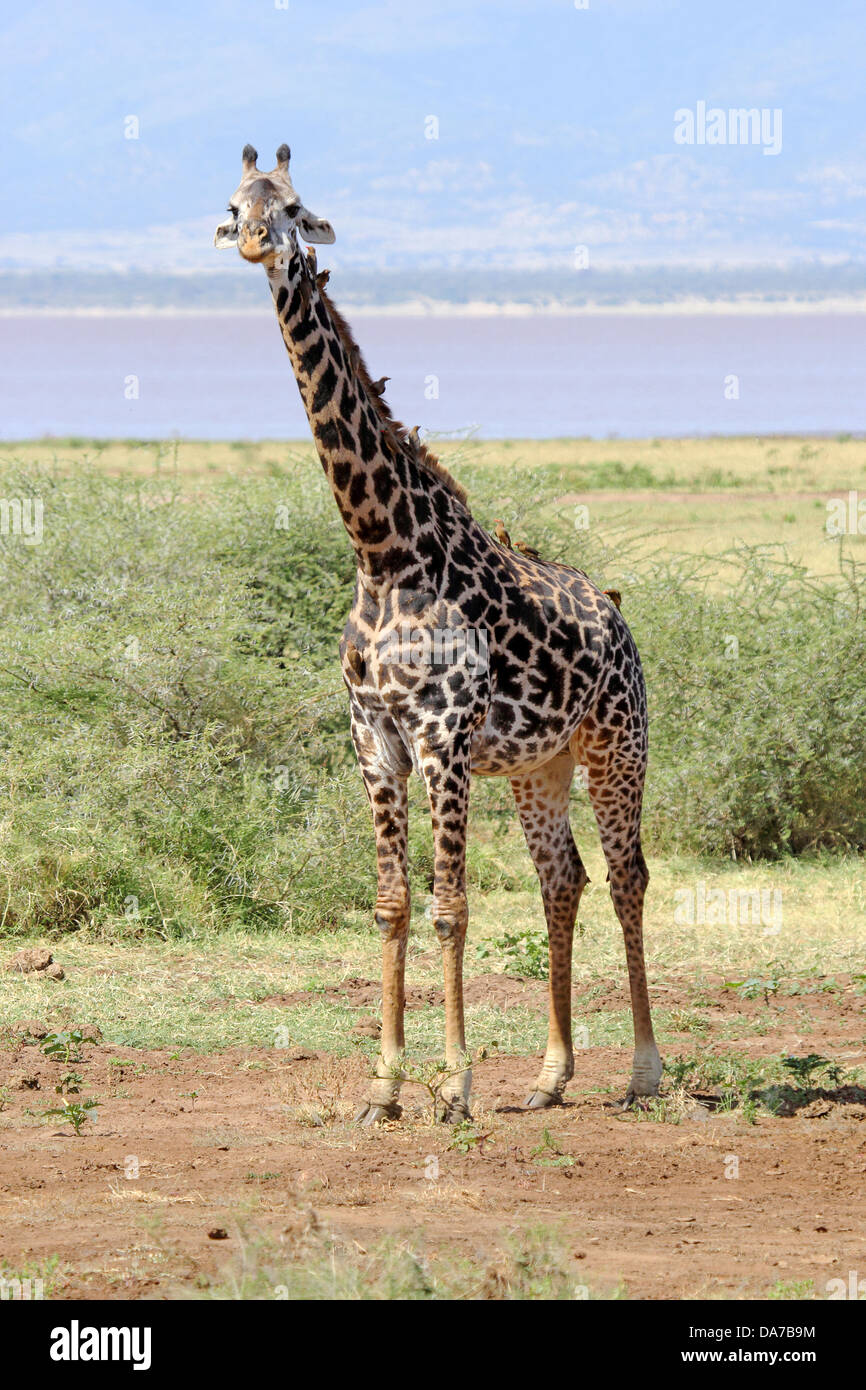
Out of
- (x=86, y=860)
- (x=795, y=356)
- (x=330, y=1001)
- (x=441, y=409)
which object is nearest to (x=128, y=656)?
(x=86, y=860)

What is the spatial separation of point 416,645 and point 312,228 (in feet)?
5.50

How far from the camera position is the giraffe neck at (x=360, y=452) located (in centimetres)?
639

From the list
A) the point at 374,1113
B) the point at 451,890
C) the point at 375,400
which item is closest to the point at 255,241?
the point at 375,400

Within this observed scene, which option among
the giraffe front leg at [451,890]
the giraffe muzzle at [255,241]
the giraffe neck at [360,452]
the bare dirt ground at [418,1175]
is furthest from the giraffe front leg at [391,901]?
the giraffe muzzle at [255,241]

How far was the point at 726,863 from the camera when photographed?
11930mm

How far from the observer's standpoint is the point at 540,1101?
7.02 metres

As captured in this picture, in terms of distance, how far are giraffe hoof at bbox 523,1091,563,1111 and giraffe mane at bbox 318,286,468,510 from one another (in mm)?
2703

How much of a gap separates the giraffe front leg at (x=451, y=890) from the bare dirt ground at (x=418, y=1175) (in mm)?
198

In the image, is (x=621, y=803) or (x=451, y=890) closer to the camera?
(x=451, y=890)

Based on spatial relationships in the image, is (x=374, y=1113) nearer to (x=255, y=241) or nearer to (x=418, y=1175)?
(x=418, y=1175)

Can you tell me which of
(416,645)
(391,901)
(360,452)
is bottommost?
(391,901)

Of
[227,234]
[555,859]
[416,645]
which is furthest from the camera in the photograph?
[555,859]
